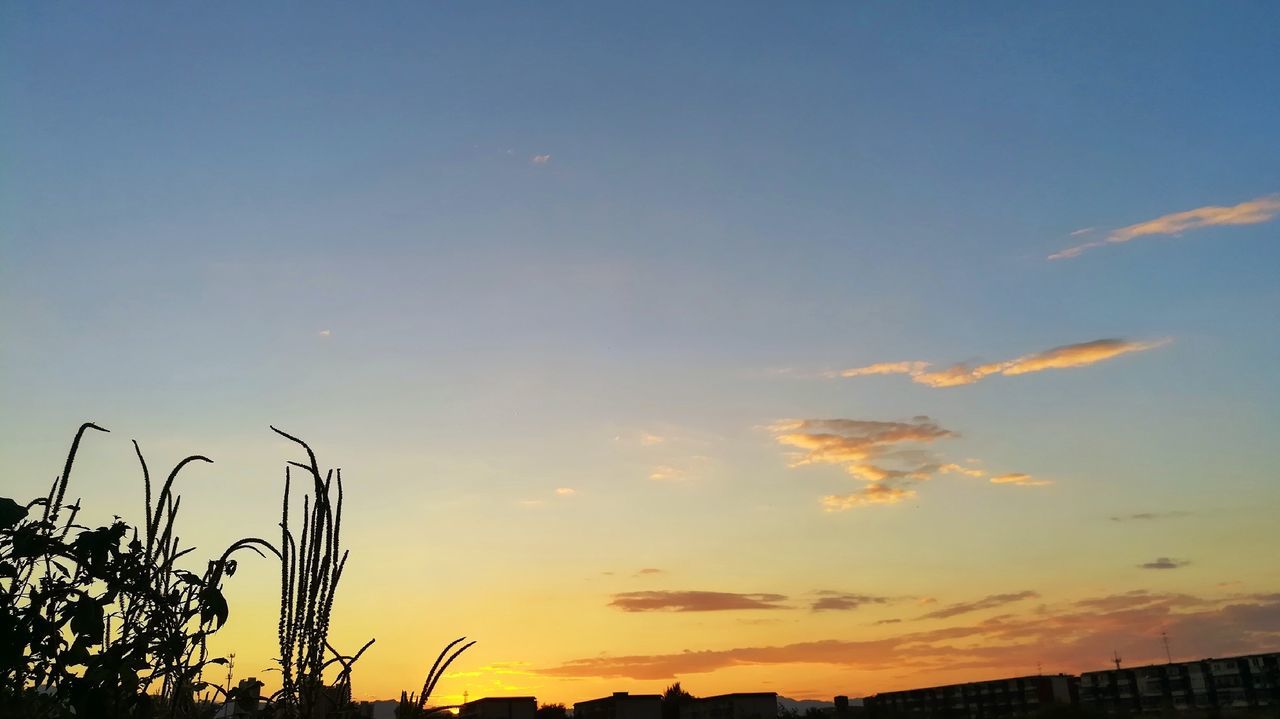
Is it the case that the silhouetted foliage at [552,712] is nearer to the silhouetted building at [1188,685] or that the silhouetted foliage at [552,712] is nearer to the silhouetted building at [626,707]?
the silhouetted building at [626,707]

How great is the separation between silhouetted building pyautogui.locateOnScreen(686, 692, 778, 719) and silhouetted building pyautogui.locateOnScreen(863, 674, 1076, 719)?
20.6 meters

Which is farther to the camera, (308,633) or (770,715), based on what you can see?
(770,715)

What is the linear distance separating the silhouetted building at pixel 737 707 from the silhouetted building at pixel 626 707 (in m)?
4.20

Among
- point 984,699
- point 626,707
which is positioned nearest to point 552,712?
point 626,707

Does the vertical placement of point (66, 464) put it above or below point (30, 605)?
above

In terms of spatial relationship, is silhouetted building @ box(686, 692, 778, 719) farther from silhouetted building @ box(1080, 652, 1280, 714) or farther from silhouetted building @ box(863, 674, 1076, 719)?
silhouetted building @ box(1080, 652, 1280, 714)

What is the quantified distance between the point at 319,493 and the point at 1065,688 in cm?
11661

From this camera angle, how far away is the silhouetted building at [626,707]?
89.8 m

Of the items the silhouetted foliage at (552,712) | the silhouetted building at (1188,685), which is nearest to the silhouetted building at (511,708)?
the silhouetted foliage at (552,712)

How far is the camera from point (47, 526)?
13.2 feet

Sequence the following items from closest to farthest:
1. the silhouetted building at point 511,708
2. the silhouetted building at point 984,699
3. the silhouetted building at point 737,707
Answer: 1. the silhouetted building at point 511,708
2. the silhouetted building at point 737,707
3. the silhouetted building at point 984,699

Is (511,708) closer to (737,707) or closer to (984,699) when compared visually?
(737,707)

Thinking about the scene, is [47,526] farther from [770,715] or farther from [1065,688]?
[1065,688]

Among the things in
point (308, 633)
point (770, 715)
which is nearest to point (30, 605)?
point (308, 633)
